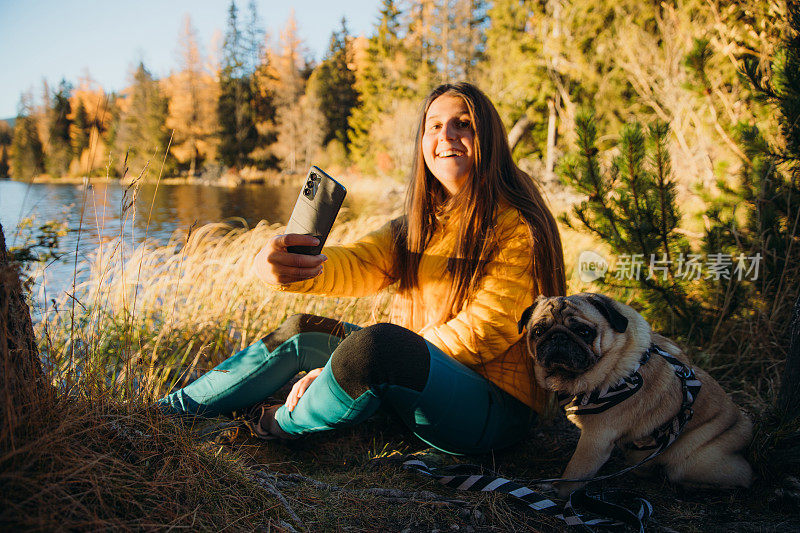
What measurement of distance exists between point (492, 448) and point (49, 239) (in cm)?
346

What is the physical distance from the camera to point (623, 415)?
193 centimetres

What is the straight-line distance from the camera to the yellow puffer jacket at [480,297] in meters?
2.08

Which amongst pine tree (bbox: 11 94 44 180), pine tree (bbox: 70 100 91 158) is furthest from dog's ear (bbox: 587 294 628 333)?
pine tree (bbox: 11 94 44 180)

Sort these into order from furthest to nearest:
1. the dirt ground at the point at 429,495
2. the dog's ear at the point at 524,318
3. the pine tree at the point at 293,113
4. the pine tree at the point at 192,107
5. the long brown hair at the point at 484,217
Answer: the pine tree at the point at 293,113 → the pine tree at the point at 192,107 → the long brown hair at the point at 484,217 → the dog's ear at the point at 524,318 → the dirt ground at the point at 429,495

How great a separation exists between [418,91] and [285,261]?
27.0 metres

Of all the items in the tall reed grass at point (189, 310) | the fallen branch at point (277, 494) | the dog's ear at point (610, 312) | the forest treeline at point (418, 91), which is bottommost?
the fallen branch at point (277, 494)

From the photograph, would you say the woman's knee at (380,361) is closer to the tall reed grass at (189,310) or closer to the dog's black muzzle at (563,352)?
the dog's black muzzle at (563,352)

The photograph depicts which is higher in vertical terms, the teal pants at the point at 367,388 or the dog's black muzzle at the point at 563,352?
the dog's black muzzle at the point at 563,352

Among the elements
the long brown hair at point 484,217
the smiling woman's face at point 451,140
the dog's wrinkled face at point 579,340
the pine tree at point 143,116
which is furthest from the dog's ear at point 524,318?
the pine tree at point 143,116

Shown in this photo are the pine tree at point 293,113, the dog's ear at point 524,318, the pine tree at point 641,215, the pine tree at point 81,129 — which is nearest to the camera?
the dog's ear at point 524,318

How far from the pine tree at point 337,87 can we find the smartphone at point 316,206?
34845 millimetres

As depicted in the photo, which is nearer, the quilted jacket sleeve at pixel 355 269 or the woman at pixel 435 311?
the woman at pixel 435 311

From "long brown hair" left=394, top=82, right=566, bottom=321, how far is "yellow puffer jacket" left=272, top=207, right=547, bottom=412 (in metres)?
0.05

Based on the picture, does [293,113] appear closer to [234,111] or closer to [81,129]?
[234,111]
